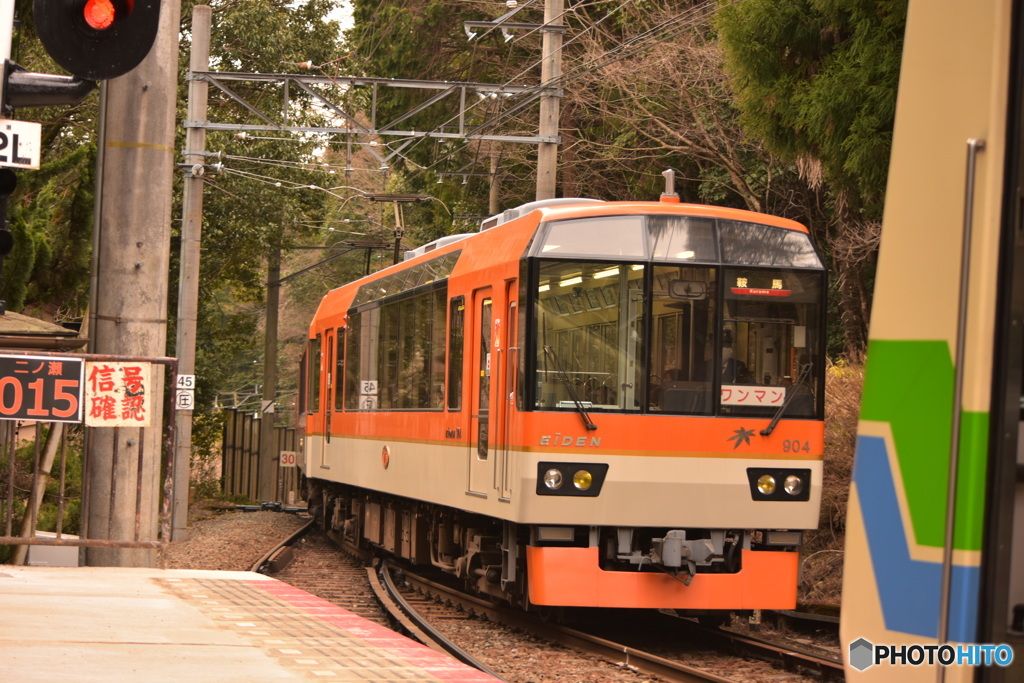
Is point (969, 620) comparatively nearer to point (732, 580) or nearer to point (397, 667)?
point (397, 667)

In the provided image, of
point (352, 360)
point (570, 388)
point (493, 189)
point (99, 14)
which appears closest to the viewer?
point (99, 14)

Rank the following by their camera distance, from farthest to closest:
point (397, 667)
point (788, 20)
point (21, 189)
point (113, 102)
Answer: point (21, 189) < point (788, 20) < point (113, 102) < point (397, 667)

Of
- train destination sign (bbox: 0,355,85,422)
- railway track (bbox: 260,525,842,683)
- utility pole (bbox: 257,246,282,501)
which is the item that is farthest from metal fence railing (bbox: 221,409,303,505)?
train destination sign (bbox: 0,355,85,422)

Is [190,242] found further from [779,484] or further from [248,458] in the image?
[779,484]

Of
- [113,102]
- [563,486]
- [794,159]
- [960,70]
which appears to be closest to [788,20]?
[794,159]

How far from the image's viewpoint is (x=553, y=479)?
10.3 metres

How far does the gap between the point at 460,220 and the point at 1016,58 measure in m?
27.1

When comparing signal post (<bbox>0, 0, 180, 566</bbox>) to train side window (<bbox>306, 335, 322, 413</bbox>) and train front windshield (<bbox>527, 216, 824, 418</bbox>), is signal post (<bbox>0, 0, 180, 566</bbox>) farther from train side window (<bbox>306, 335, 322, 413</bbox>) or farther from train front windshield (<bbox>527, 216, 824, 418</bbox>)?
train side window (<bbox>306, 335, 322, 413</bbox>)

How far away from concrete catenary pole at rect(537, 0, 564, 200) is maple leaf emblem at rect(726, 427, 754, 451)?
7.06m

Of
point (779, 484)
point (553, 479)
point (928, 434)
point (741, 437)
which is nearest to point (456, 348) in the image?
point (553, 479)

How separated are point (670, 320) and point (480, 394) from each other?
2.00m

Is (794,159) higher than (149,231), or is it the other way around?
(794,159)

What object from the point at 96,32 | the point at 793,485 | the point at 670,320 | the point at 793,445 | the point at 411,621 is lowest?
the point at 411,621

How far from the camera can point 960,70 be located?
10.3 ft
